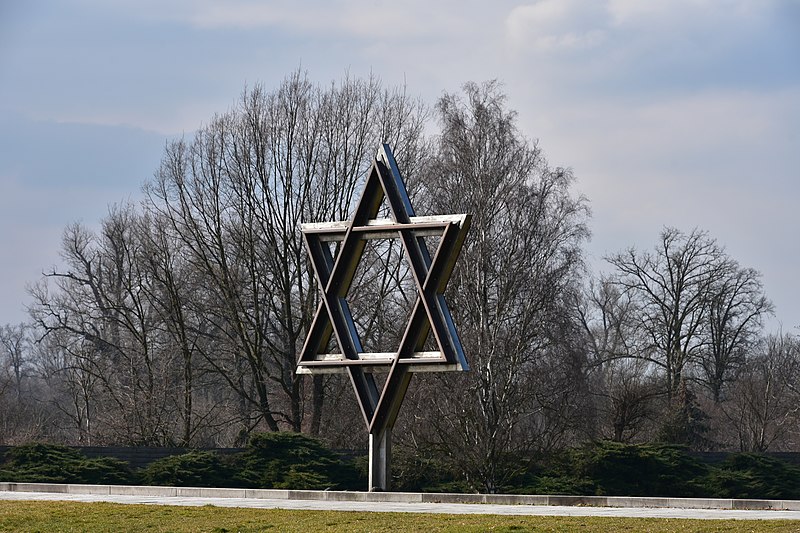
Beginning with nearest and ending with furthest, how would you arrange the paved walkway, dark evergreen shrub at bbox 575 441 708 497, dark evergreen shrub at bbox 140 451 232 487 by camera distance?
the paved walkway
dark evergreen shrub at bbox 575 441 708 497
dark evergreen shrub at bbox 140 451 232 487

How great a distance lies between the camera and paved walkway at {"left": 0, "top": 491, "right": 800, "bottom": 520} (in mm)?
18438

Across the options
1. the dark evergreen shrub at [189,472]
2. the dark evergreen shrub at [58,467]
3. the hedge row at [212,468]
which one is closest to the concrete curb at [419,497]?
the dark evergreen shrub at [58,467]

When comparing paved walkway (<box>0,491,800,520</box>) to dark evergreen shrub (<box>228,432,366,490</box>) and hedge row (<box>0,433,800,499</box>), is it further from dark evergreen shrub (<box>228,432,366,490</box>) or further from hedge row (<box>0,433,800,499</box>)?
dark evergreen shrub (<box>228,432,366,490</box>)

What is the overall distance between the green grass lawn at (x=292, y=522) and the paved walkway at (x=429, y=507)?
963mm

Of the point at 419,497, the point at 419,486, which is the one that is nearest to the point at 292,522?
the point at 419,497

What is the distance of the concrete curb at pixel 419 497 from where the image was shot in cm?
2050

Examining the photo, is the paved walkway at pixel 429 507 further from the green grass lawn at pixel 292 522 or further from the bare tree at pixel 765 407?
the bare tree at pixel 765 407

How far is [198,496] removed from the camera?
23.8 meters

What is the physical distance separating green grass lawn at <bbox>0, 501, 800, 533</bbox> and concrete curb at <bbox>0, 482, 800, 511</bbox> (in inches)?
132

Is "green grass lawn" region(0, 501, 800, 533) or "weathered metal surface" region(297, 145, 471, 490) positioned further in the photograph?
"weathered metal surface" region(297, 145, 471, 490)

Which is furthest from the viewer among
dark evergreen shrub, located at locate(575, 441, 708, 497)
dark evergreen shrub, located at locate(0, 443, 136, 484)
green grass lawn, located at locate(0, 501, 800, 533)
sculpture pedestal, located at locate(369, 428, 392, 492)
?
dark evergreen shrub, located at locate(0, 443, 136, 484)

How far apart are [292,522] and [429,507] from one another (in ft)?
11.8

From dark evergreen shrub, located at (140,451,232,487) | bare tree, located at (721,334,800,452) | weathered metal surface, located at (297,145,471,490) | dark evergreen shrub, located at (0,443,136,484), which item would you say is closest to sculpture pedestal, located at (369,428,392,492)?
weathered metal surface, located at (297,145,471,490)

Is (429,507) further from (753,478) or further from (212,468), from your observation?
(753,478)
